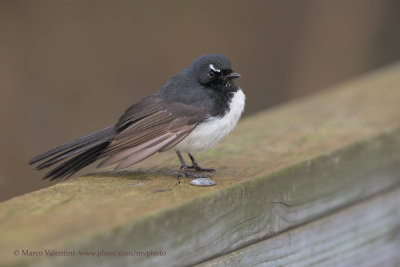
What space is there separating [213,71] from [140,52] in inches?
120

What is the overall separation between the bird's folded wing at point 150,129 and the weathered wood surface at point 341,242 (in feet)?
2.74

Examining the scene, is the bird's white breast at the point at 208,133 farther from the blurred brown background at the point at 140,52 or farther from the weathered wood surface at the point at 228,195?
the blurred brown background at the point at 140,52

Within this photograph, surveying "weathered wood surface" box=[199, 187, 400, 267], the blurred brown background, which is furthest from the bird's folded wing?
the blurred brown background

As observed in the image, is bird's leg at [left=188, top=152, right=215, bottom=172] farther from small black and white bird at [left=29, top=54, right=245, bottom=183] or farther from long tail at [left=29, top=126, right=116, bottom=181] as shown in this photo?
long tail at [left=29, top=126, right=116, bottom=181]

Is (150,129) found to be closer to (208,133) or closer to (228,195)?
(208,133)

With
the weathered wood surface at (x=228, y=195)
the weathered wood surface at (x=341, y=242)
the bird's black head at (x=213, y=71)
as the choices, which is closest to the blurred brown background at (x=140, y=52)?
the bird's black head at (x=213, y=71)

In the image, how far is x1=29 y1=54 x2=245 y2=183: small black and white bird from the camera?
126 inches

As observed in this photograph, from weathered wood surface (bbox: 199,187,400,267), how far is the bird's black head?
4.06ft

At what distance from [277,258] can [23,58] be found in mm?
4370

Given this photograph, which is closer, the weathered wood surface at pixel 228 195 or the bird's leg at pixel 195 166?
the weathered wood surface at pixel 228 195

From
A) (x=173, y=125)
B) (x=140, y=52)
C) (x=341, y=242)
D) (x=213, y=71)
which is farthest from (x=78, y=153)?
(x=140, y=52)

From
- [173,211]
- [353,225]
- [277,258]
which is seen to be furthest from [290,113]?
[173,211]

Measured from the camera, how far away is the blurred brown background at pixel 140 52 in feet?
19.9

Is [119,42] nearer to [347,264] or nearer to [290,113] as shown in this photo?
[290,113]
